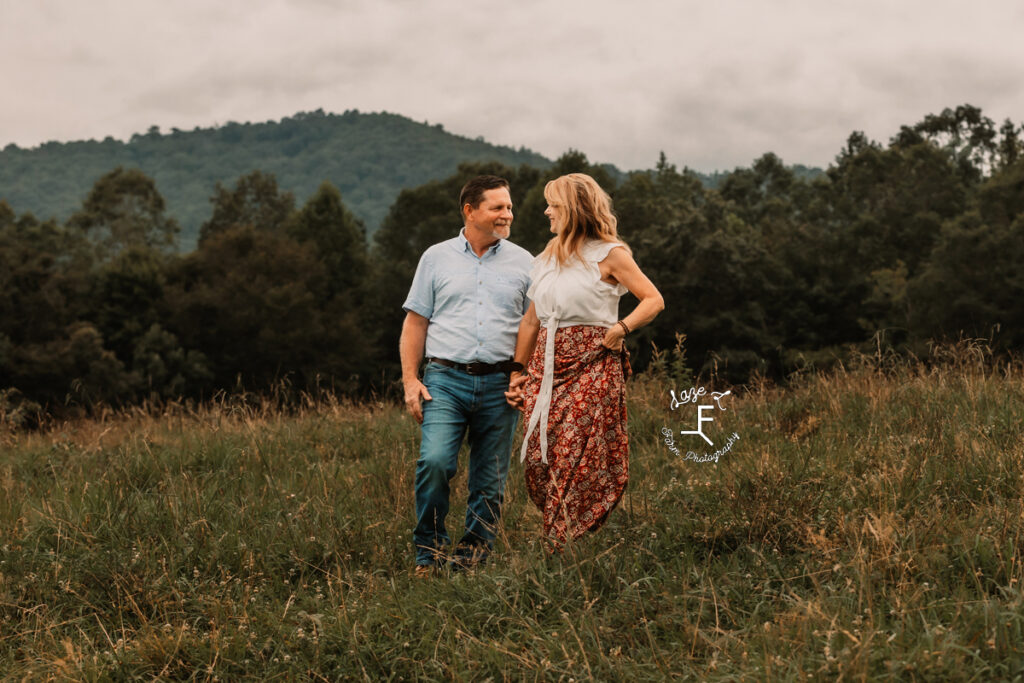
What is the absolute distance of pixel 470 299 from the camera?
15.1ft

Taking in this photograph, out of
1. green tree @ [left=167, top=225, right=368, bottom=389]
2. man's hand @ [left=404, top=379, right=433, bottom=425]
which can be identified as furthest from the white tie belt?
green tree @ [left=167, top=225, right=368, bottom=389]

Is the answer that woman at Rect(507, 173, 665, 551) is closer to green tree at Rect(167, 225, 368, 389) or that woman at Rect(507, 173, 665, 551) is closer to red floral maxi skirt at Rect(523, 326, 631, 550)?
red floral maxi skirt at Rect(523, 326, 631, 550)

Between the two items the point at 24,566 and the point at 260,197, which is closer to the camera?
the point at 24,566

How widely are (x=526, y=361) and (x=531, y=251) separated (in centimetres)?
3803

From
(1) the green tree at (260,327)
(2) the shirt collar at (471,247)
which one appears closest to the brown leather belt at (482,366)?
(2) the shirt collar at (471,247)

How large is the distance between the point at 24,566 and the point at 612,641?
3178 millimetres

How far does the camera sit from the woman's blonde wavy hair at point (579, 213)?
418 centimetres

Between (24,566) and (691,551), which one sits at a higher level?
(691,551)

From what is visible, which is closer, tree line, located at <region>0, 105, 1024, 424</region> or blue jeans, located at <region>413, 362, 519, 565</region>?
blue jeans, located at <region>413, 362, 519, 565</region>

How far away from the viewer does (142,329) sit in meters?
39.6

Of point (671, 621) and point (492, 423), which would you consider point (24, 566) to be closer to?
point (492, 423)

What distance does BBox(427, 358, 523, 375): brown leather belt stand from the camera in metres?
4.50

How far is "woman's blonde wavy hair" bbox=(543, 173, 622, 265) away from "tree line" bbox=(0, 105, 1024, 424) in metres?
25.1

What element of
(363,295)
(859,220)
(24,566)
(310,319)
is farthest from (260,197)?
(24,566)
